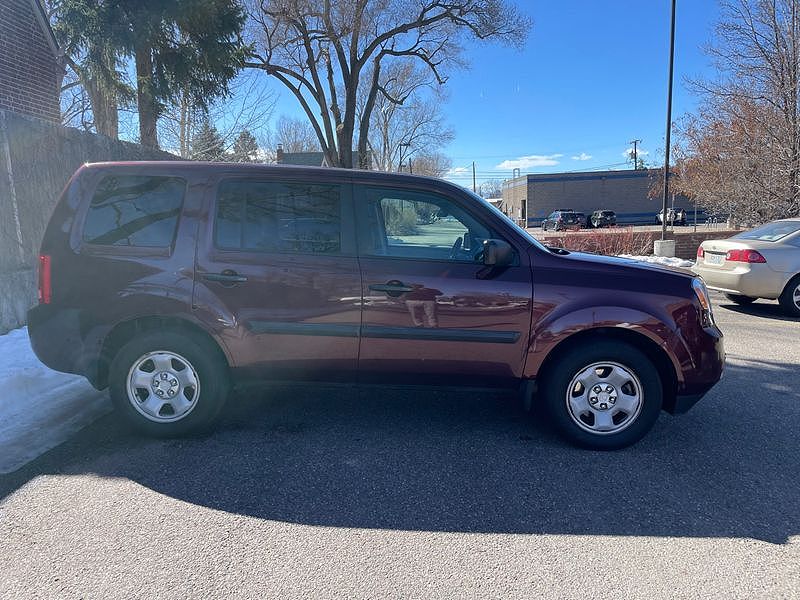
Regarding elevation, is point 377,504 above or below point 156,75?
below

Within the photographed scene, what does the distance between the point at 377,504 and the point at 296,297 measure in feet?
4.77

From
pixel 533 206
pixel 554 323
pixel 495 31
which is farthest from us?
pixel 533 206

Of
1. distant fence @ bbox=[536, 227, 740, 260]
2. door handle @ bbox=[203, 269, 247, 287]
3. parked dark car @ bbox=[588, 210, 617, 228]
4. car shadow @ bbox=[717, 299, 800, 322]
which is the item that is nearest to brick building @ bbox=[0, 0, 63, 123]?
door handle @ bbox=[203, 269, 247, 287]

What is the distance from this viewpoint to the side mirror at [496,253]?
352 cm

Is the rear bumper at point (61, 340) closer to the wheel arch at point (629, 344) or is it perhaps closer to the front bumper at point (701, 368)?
the wheel arch at point (629, 344)

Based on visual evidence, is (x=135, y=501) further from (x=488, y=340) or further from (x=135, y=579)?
(x=488, y=340)

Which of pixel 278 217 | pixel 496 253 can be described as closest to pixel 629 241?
pixel 496 253

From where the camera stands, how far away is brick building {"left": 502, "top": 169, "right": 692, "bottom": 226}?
56156 millimetres

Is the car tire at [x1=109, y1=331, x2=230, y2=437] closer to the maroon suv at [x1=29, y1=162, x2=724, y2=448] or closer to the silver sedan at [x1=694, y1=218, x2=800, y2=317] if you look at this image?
the maroon suv at [x1=29, y1=162, x2=724, y2=448]

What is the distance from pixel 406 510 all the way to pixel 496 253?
168 centimetres

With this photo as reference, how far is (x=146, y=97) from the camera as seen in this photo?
12586mm

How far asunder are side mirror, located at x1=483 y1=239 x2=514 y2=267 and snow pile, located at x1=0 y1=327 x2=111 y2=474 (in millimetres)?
3280

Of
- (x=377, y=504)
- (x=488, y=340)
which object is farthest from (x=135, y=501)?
(x=488, y=340)

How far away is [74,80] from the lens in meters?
22.3
